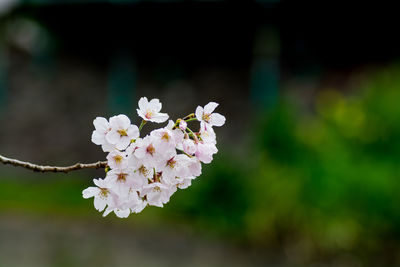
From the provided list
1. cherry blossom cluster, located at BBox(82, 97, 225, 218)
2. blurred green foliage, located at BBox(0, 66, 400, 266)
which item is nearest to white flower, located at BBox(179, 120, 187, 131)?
cherry blossom cluster, located at BBox(82, 97, 225, 218)

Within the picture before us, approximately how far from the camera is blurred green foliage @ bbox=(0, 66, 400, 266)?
17.1ft

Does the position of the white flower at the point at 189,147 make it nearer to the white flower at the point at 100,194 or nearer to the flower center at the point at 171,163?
the flower center at the point at 171,163

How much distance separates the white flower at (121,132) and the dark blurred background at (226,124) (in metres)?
4.10

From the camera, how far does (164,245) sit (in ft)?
19.0

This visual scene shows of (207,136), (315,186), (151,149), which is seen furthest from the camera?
(315,186)

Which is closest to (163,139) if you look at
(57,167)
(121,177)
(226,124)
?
(121,177)

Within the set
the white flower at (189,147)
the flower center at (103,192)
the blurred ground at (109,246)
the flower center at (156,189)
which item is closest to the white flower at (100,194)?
the flower center at (103,192)

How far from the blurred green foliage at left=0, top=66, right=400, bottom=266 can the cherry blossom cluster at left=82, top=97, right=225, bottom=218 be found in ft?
13.6

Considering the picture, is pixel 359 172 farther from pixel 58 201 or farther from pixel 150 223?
pixel 58 201

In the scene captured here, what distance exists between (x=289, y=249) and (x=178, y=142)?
4.63m

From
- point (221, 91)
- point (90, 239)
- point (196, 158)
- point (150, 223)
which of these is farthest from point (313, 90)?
point (196, 158)

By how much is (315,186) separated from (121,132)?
14.7 feet

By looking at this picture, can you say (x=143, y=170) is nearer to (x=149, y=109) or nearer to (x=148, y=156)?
(x=148, y=156)

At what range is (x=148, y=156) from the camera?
1.23m
